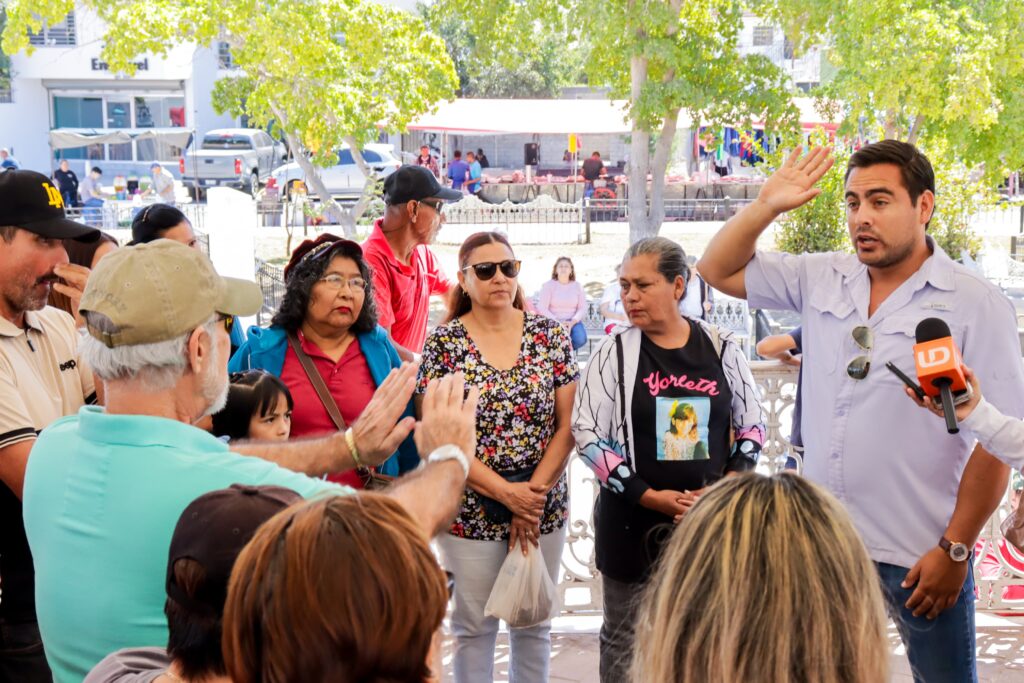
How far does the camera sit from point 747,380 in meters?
3.77

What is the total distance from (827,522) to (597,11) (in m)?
12.1

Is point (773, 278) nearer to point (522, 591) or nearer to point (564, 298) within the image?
point (522, 591)

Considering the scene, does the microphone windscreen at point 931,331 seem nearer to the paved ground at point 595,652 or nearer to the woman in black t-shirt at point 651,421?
the woman in black t-shirt at point 651,421

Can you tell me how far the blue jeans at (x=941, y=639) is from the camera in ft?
9.77

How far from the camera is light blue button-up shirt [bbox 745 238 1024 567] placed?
2922 mm

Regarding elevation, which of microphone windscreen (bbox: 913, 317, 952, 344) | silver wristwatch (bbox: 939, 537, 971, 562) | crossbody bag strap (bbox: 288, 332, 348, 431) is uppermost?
microphone windscreen (bbox: 913, 317, 952, 344)

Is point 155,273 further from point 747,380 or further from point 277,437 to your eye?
point 747,380

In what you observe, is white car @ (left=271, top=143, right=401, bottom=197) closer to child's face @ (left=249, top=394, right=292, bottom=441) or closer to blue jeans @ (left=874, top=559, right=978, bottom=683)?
child's face @ (left=249, top=394, right=292, bottom=441)

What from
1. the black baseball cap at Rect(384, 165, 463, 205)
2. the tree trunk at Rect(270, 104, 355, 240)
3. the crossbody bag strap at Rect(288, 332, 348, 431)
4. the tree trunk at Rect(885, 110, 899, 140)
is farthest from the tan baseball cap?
the tree trunk at Rect(885, 110, 899, 140)

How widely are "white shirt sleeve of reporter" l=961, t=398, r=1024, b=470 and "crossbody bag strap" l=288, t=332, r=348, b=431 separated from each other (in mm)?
1947

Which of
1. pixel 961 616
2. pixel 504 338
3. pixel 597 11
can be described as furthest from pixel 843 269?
pixel 597 11

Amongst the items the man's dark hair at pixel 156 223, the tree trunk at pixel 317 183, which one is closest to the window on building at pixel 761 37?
the tree trunk at pixel 317 183

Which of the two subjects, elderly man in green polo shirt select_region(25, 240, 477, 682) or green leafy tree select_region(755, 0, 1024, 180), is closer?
elderly man in green polo shirt select_region(25, 240, 477, 682)

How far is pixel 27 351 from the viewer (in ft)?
9.71
